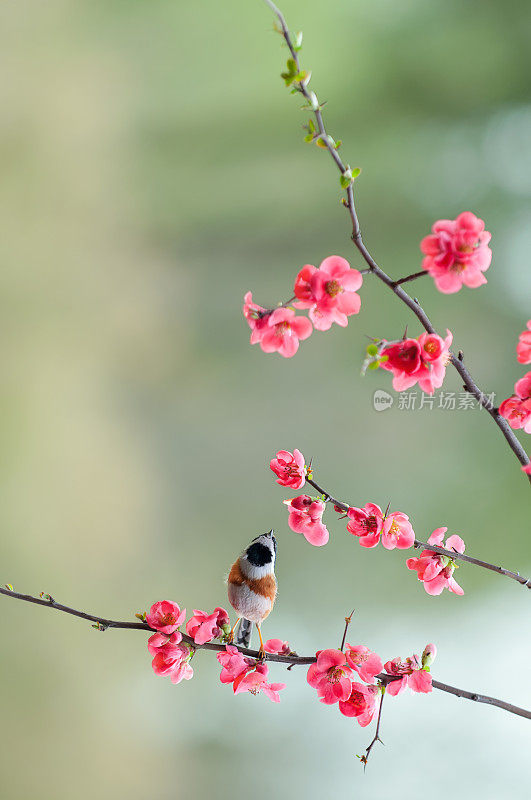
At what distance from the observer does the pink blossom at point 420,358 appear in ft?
1.99

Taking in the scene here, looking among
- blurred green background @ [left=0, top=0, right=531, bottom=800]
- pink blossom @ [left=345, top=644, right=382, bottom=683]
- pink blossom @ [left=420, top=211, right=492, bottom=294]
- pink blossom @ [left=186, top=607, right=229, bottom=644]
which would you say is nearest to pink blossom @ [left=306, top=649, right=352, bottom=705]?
pink blossom @ [left=345, top=644, right=382, bottom=683]

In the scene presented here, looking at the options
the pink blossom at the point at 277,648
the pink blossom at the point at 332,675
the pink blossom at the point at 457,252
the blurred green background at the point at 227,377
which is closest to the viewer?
the pink blossom at the point at 457,252

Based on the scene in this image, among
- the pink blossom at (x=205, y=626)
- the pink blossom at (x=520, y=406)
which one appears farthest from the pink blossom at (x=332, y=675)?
the pink blossom at (x=520, y=406)

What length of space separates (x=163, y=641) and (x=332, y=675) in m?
0.20

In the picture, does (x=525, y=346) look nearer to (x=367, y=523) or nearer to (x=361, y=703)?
(x=367, y=523)

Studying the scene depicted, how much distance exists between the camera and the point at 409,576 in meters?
1.49

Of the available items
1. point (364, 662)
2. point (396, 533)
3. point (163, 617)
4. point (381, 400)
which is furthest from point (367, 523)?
point (381, 400)

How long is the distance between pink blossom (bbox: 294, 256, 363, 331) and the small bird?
0.38 m

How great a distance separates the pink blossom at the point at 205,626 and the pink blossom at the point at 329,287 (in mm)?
385

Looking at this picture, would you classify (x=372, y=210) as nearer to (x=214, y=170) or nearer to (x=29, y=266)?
(x=214, y=170)

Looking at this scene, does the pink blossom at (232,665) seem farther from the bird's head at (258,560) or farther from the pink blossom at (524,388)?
the pink blossom at (524,388)

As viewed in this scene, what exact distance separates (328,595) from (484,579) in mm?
365

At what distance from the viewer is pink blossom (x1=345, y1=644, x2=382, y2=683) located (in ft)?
2.38

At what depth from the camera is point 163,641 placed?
0.74m
